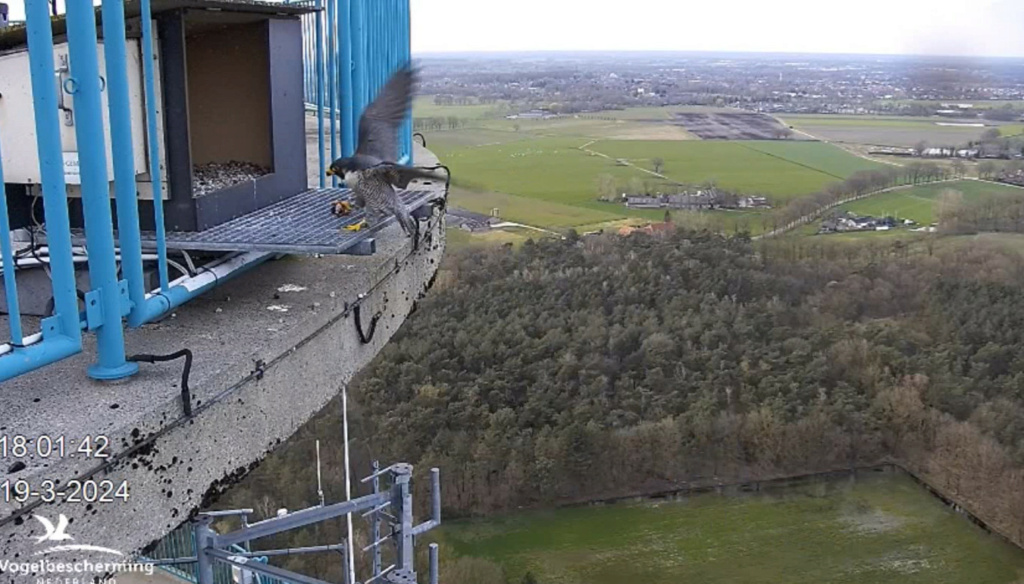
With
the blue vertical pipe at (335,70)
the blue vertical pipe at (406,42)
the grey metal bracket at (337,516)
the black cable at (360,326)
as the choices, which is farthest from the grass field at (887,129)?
the grey metal bracket at (337,516)

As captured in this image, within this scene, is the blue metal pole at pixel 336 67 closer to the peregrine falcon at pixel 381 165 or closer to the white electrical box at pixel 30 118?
the peregrine falcon at pixel 381 165

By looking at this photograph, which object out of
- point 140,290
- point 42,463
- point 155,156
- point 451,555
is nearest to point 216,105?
point 155,156

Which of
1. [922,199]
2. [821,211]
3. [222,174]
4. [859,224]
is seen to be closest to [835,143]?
[922,199]

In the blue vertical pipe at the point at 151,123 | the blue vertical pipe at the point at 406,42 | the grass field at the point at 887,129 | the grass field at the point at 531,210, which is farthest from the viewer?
the grass field at the point at 887,129

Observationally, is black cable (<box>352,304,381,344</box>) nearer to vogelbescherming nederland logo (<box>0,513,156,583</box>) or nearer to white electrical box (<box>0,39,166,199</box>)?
white electrical box (<box>0,39,166,199</box>)

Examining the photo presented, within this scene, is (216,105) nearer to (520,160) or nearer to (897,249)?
(897,249)

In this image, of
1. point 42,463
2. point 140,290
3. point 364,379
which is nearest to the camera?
point 42,463
